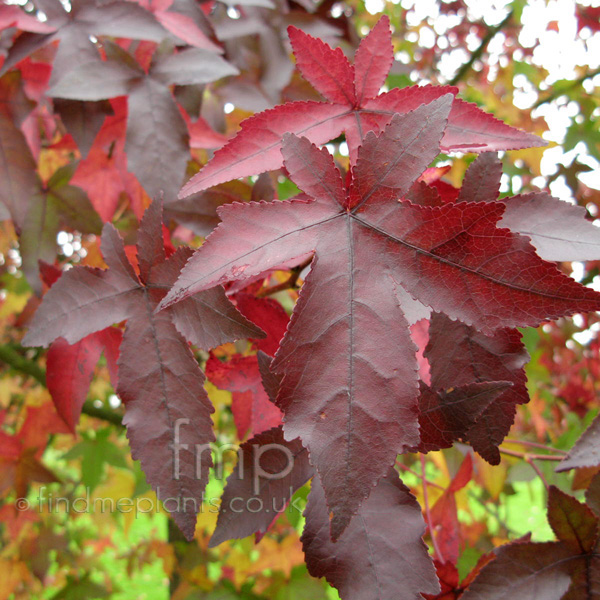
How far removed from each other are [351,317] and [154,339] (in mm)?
217

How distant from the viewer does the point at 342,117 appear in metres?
0.52

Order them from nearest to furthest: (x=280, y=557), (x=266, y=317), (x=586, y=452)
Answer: (x=586, y=452), (x=266, y=317), (x=280, y=557)

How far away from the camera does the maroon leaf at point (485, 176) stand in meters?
0.50

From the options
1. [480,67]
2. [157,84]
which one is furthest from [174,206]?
[480,67]

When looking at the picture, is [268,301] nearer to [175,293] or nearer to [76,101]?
[175,293]

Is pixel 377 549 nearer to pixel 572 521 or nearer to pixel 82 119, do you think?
pixel 572 521

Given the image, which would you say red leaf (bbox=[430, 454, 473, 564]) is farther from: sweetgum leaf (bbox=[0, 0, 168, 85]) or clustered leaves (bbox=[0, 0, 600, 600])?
sweetgum leaf (bbox=[0, 0, 168, 85])

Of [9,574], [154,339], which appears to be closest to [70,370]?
[154,339]

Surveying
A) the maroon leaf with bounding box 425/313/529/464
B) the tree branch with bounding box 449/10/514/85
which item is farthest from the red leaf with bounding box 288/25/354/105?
the tree branch with bounding box 449/10/514/85

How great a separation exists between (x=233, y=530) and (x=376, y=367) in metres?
0.23

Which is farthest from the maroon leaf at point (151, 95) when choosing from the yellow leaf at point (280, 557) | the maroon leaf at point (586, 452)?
the yellow leaf at point (280, 557)

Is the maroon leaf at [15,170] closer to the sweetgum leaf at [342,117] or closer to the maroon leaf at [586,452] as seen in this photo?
the sweetgum leaf at [342,117]

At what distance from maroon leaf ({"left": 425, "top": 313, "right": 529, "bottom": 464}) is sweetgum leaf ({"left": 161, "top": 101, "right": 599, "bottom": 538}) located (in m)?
0.08

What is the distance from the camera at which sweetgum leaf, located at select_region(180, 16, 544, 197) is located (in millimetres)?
466
